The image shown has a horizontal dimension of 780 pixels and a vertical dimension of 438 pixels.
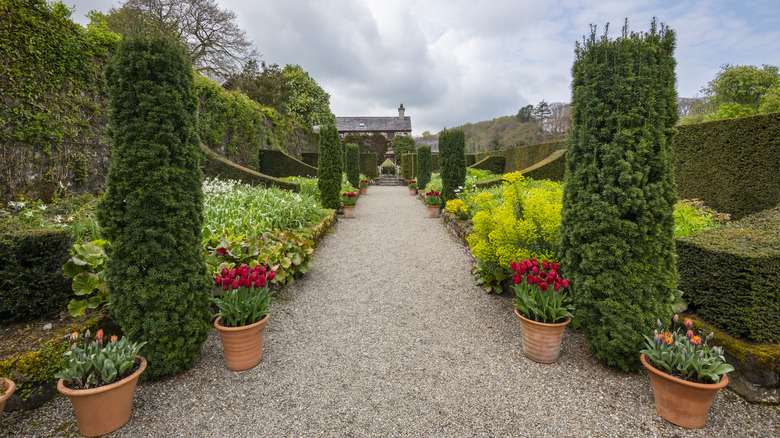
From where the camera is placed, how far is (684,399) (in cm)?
198

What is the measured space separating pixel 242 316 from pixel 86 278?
1.29 metres

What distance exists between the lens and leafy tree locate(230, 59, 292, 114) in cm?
2080

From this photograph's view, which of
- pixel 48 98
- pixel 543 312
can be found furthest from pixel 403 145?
pixel 543 312

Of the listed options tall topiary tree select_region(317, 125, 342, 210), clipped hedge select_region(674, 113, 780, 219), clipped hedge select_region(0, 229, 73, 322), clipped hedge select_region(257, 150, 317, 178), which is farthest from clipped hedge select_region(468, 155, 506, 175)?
clipped hedge select_region(0, 229, 73, 322)

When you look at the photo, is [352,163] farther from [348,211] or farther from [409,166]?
[409,166]

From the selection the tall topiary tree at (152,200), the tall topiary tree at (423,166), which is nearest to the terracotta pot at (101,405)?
the tall topiary tree at (152,200)

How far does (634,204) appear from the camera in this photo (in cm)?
234

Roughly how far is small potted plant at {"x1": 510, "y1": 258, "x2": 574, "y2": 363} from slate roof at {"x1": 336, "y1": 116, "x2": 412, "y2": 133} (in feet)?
133

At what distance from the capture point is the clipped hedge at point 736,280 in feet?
7.41

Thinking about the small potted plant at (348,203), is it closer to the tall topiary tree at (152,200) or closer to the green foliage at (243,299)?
the green foliage at (243,299)

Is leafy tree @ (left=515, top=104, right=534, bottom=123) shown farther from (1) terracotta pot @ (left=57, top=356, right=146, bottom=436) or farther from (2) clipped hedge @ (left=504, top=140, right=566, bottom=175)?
(1) terracotta pot @ (left=57, top=356, right=146, bottom=436)

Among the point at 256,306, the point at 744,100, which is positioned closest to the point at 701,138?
the point at 256,306

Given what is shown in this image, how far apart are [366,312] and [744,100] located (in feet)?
99.6

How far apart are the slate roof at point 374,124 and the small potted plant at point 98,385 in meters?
41.3
